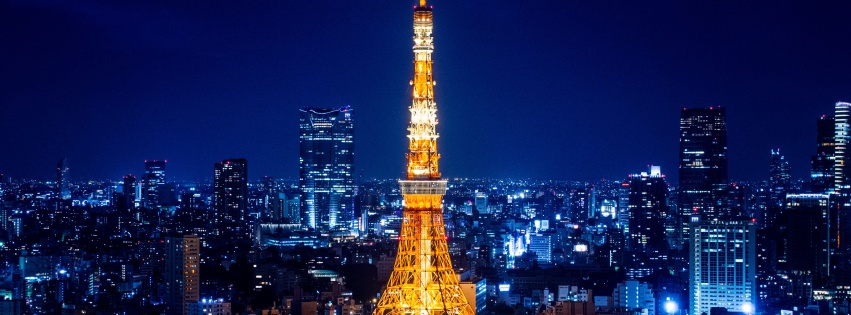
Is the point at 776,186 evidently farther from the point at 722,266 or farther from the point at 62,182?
the point at 62,182

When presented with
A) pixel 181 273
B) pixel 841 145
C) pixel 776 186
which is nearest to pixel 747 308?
pixel 841 145

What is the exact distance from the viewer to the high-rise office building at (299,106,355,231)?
34594 millimetres

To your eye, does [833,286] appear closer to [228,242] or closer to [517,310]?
[517,310]

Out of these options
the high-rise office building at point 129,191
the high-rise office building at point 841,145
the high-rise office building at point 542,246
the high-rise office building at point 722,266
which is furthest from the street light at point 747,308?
the high-rise office building at point 129,191

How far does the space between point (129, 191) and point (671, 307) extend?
18.8 metres

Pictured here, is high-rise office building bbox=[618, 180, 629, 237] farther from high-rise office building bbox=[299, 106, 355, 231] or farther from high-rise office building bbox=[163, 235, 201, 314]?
high-rise office building bbox=[163, 235, 201, 314]

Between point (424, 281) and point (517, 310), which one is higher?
point (424, 281)

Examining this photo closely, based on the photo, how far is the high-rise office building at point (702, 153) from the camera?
97.5 ft

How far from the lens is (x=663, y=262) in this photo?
2402 cm

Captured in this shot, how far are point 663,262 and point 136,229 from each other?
36.3 feet

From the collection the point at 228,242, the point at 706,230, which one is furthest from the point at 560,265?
the point at 228,242

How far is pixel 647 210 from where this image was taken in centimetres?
3003

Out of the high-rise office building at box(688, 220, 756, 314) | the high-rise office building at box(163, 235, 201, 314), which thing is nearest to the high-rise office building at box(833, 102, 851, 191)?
the high-rise office building at box(688, 220, 756, 314)

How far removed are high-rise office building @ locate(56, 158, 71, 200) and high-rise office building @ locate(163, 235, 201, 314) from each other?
272 cm
